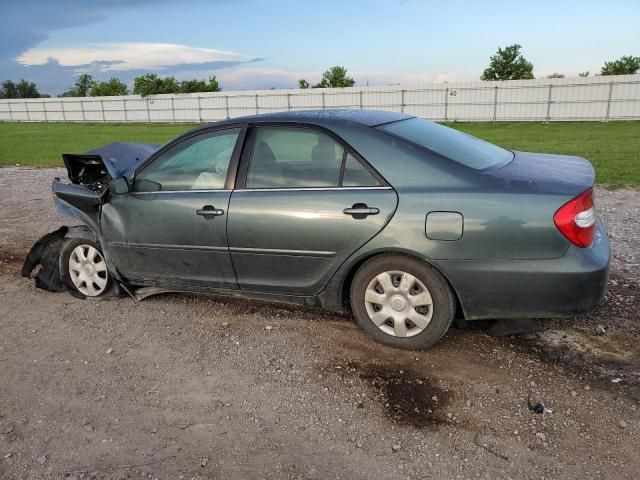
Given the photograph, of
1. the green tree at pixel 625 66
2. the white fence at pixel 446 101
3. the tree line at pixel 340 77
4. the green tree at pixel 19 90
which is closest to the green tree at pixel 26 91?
the green tree at pixel 19 90

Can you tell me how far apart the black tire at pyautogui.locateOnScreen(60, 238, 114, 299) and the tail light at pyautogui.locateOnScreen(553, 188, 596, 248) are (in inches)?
145

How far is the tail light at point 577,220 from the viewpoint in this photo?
126 inches

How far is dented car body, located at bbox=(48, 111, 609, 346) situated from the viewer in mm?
3270

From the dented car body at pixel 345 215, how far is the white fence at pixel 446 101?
29.0m

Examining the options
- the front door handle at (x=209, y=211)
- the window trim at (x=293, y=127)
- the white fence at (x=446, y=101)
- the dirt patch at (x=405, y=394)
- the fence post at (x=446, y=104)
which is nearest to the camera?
the dirt patch at (x=405, y=394)

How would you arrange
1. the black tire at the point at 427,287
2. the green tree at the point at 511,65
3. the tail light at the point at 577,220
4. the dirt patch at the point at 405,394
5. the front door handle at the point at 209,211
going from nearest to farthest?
the dirt patch at the point at 405,394 < the tail light at the point at 577,220 < the black tire at the point at 427,287 < the front door handle at the point at 209,211 < the green tree at the point at 511,65

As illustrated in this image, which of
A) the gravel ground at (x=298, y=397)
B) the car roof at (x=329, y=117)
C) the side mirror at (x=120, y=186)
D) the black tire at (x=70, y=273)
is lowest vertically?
the gravel ground at (x=298, y=397)

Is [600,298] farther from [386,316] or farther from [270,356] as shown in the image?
[270,356]

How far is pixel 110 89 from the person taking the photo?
7162 centimetres

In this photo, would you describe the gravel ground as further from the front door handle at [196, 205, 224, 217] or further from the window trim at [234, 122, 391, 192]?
the window trim at [234, 122, 391, 192]

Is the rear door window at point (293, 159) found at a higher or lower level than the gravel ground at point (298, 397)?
higher

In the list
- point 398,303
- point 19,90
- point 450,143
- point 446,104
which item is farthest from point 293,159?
point 19,90

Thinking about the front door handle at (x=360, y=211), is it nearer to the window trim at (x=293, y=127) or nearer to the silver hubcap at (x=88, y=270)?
the window trim at (x=293, y=127)

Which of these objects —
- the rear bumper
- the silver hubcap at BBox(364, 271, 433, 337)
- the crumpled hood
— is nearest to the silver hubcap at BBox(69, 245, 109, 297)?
the crumpled hood
